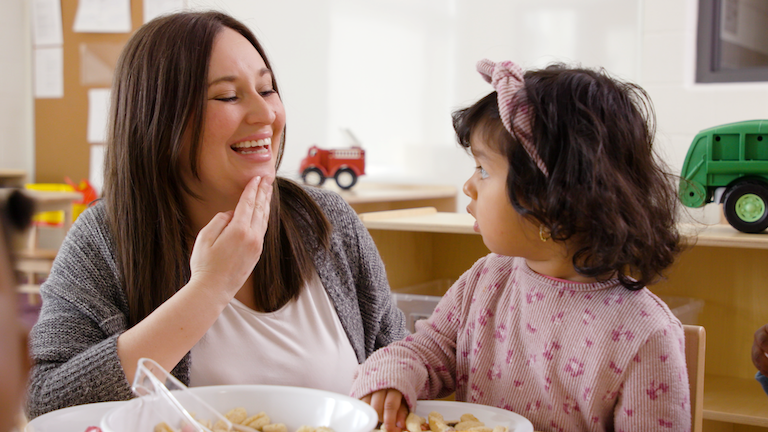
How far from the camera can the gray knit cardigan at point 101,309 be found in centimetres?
84

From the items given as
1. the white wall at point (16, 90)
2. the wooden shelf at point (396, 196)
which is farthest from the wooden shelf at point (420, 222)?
the white wall at point (16, 90)

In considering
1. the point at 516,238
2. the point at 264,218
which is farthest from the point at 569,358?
the point at 264,218

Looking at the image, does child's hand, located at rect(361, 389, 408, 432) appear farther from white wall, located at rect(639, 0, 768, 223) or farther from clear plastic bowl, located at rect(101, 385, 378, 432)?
white wall, located at rect(639, 0, 768, 223)

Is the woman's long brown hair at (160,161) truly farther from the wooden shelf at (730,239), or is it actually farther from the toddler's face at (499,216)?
the wooden shelf at (730,239)

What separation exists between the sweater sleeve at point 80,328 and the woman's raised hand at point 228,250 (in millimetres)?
155

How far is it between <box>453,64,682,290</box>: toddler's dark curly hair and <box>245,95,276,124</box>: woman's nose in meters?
0.37

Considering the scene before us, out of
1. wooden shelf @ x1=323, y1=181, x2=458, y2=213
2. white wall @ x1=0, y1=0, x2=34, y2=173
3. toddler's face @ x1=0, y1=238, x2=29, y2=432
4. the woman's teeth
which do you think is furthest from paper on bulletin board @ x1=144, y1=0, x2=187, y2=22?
toddler's face @ x1=0, y1=238, x2=29, y2=432

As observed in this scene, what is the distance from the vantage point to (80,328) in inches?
36.0

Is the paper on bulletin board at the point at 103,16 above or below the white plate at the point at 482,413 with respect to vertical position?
above

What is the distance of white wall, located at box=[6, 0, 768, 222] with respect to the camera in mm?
2551

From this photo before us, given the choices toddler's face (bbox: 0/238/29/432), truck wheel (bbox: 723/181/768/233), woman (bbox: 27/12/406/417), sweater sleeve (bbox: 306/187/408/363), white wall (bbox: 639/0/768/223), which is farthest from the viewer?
white wall (bbox: 639/0/768/223)

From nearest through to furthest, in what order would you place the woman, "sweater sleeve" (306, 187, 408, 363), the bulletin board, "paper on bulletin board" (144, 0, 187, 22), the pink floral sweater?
the pink floral sweater < the woman < "sweater sleeve" (306, 187, 408, 363) < "paper on bulletin board" (144, 0, 187, 22) < the bulletin board

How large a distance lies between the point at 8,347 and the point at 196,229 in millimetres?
968

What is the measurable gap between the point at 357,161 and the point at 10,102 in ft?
8.60
